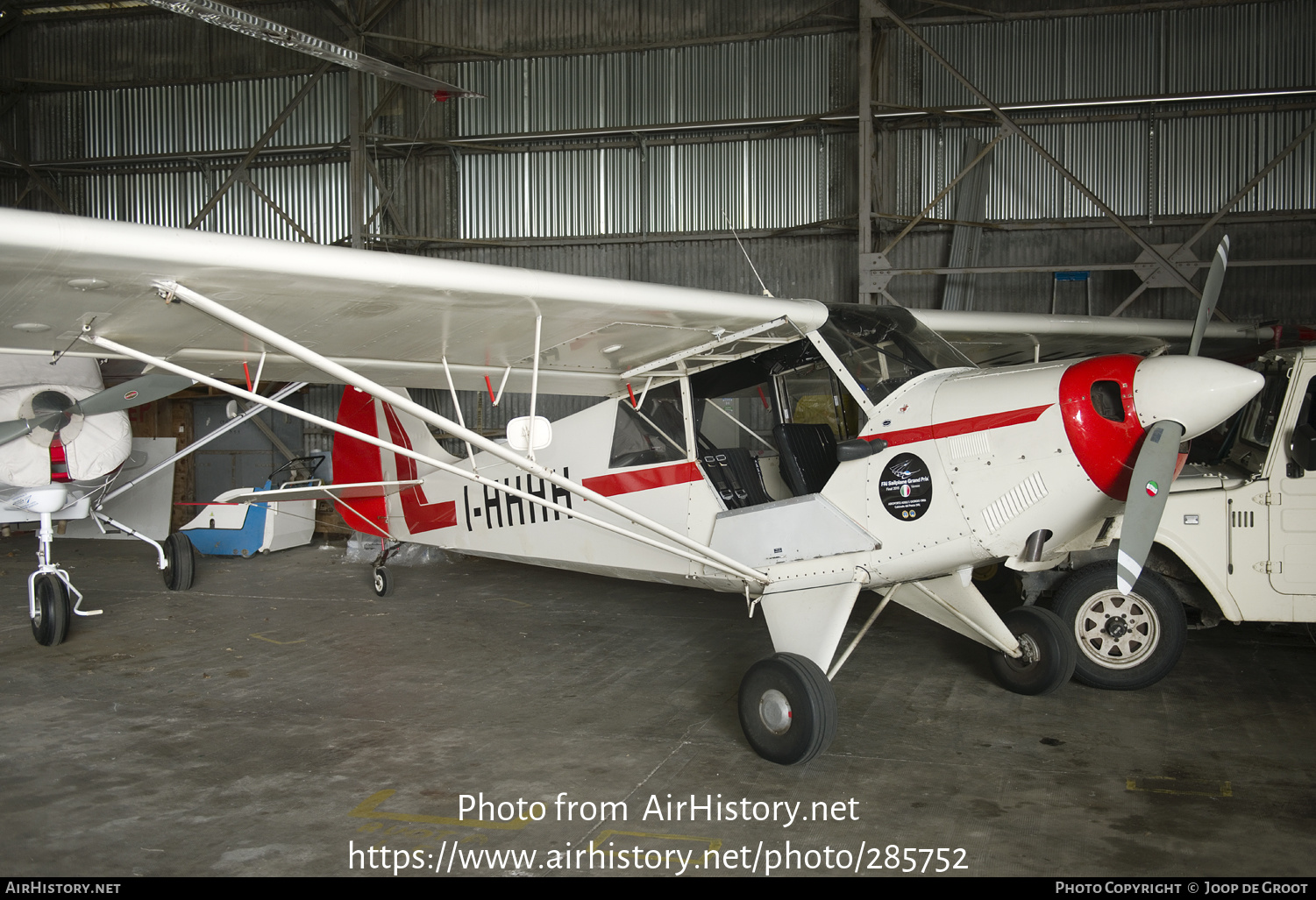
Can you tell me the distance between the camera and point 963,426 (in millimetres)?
4113

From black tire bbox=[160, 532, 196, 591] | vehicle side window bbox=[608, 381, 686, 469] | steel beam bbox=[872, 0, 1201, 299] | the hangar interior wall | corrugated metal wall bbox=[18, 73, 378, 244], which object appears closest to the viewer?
vehicle side window bbox=[608, 381, 686, 469]

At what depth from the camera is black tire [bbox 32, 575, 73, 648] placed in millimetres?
6215

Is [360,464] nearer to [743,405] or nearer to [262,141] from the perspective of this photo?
[743,405]

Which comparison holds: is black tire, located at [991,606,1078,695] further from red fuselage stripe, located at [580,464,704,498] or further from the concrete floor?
red fuselage stripe, located at [580,464,704,498]

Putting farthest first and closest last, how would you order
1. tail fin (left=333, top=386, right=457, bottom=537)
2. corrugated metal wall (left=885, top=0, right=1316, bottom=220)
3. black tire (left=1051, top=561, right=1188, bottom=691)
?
corrugated metal wall (left=885, top=0, right=1316, bottom=220) → tail fin (left=333, top=386, right=457, bottom=537) → black tire (left=1051, top=561, right=1188, bottom=691)

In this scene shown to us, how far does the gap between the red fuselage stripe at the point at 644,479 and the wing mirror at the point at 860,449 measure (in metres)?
1.02

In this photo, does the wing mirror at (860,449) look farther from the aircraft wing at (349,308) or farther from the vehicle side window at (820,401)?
the aircraft wing at (349,308)

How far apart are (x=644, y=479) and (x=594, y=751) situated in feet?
5.57

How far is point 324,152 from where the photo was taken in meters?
12.6

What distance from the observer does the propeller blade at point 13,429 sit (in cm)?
645

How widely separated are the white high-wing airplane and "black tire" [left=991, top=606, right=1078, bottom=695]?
14 mm

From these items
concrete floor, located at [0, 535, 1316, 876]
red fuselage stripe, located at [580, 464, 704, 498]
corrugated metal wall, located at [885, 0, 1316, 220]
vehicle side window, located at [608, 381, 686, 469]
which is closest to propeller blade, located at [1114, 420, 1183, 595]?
concrete floor, located at [0, 535, 1316, 876]

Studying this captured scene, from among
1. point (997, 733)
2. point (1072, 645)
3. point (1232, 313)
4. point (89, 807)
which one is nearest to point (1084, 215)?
point (1232, 313)

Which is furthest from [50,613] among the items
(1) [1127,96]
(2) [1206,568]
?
(1) [1127,96]
